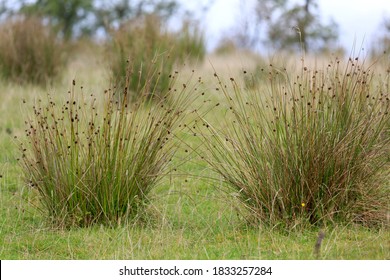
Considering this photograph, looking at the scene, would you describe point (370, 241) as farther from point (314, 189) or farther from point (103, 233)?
point (103, 233)

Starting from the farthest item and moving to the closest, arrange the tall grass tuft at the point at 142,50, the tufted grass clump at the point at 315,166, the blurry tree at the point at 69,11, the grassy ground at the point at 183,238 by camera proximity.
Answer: the blurry tree at the point at 69,11 → the tall grass tuft at the point at 142,50 → the tufted grass clump at the point at 315,166 → the grassy ground at the point at 183,238

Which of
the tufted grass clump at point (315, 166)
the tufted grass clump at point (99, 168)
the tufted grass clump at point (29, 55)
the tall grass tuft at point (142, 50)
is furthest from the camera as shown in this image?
the tufted grass clump at point (29, 55)

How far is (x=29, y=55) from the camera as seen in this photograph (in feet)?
35.2

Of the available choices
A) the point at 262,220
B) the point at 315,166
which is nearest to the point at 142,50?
the point at 262,220

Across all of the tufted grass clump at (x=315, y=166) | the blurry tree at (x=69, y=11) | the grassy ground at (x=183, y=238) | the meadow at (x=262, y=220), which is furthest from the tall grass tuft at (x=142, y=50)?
the blurry tree at (x=69, y=11)

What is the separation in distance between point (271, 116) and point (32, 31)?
6.89 meters

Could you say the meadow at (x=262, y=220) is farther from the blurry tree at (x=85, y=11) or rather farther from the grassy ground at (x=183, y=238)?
the blurry tree at (x=85, y=11)

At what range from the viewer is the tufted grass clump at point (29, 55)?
1075 cm

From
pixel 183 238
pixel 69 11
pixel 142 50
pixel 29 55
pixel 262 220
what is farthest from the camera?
pixel 69 11

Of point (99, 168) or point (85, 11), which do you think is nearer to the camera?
point (99, 168)

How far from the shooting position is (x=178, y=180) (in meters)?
5.96

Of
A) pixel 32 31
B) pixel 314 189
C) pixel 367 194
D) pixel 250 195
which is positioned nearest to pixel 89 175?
pixel 250 195

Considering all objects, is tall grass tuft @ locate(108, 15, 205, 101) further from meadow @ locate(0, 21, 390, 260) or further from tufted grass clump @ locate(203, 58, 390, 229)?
tufted grass clump @ locate(203, 58, 390, 229)

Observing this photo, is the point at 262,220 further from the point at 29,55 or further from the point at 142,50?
the point at 29,55
